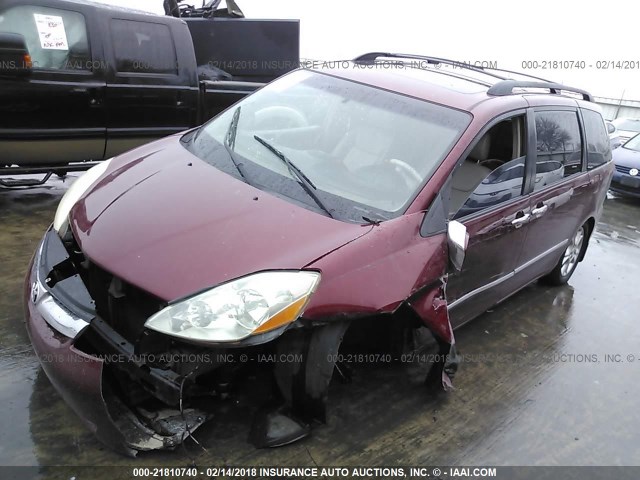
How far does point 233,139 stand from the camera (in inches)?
124

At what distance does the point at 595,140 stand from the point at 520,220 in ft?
5.27

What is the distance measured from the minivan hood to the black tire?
9.53 feet

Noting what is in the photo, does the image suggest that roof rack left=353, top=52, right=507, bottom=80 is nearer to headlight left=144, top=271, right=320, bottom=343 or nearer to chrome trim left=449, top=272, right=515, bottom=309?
chrome trim left=449, top=272, right=515, bottom=309

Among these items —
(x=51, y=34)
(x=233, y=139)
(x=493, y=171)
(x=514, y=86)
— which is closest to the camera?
(x=233, y=139)

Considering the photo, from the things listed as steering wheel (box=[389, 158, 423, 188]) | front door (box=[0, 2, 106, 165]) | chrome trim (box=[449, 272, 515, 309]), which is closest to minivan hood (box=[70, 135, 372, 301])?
steering wheel (box=[389, 158, 423, 188])

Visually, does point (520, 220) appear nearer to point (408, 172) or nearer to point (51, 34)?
point (408, 172)

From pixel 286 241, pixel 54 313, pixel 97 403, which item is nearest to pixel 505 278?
pixel 286 241

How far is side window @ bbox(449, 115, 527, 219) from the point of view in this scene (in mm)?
2988

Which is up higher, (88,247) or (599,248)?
(88,247)

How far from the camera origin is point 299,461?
241cm

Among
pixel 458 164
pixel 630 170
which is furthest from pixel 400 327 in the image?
pixel 630 170

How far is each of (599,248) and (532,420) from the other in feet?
12.2

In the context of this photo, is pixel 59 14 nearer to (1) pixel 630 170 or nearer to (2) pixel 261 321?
(2) pixel 261 321

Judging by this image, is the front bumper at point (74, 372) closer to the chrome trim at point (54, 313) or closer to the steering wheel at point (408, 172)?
the chrome trim at point (54, 313)
